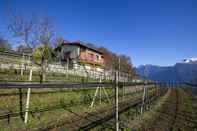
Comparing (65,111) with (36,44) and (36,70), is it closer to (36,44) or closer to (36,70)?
(36,70)

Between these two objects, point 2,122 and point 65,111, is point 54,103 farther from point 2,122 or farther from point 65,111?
point 2,122

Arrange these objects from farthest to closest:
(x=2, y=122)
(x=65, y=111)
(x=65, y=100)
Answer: (x=65, y=100) < (x=65, y=111) < (x=2, y=122)

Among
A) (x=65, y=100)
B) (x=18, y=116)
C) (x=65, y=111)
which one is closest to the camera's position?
(x=18, y=116)

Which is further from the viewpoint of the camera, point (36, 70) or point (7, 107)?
point (36, 70)

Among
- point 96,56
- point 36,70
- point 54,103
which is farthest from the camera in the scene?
point 96,56

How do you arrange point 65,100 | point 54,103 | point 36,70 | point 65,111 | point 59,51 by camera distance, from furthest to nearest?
point 59,51, point 36,70, point 65,100, point 54,103, point 65,111

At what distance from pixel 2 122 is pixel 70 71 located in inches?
689

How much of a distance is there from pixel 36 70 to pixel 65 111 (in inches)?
363

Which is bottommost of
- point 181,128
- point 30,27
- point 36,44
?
point 181,128

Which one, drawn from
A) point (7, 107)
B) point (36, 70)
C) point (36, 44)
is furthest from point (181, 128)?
point (36, 44)

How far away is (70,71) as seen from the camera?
83.2 ft

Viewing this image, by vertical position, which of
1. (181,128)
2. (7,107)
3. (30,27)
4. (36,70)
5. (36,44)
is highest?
(30,27)

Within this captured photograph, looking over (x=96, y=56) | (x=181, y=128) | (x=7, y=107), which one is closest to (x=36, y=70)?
(x=7, y=107)

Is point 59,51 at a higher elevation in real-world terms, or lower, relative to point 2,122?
higher
